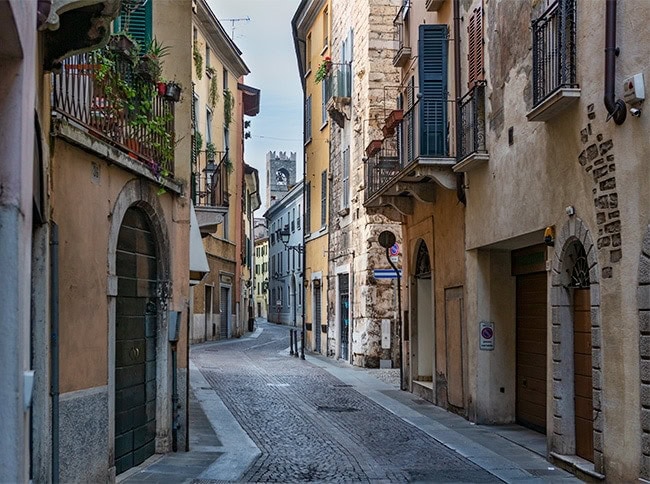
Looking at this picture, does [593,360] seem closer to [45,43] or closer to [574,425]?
[574,425]

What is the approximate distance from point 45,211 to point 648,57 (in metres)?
5.24

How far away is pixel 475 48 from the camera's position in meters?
14.7

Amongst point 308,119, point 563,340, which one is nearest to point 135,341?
point 563,340

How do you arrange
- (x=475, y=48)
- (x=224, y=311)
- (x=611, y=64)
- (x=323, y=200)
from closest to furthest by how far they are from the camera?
(x=611, y=64)
(x=475, y=48)
(x=323, y=200)
(x=224, y=311)

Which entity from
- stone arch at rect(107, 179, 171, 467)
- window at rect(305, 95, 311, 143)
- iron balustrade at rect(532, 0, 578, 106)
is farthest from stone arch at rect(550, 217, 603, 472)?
window at rect(305, 95, 311, 143)

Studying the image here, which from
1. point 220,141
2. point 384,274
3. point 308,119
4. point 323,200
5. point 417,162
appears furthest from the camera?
point 220,141

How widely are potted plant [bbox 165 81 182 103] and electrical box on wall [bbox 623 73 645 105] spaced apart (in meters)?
5.36

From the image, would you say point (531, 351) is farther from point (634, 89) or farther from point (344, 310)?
point (344, 310)

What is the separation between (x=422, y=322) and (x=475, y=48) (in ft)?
21.7

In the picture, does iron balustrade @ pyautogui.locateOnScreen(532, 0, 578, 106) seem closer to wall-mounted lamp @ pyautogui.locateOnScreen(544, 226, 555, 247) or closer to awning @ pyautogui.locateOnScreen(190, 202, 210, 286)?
wall-mounted lamp @ pyautogui.locateOnScreen(544, 226, 555, 247)

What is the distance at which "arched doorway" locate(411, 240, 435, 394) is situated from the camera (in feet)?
62.4

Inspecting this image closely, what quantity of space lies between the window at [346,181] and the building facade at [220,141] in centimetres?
444

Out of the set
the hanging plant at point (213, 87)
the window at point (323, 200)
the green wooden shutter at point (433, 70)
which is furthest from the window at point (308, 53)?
the green wooden shutter at point (433, 70)

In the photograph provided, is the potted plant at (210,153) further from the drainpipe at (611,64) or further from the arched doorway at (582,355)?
the drainpipe at (611,64)
